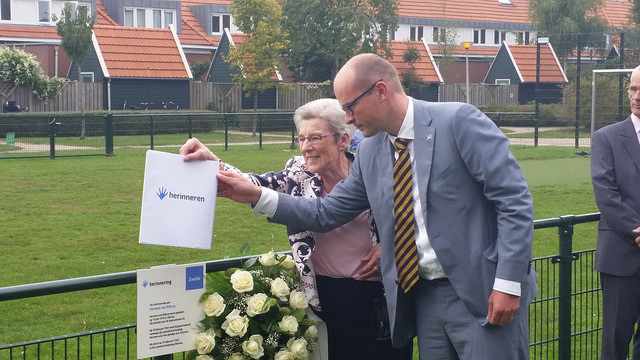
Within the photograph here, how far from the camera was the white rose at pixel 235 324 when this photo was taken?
3709 mm

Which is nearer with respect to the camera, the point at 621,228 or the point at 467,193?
the point at 467,193

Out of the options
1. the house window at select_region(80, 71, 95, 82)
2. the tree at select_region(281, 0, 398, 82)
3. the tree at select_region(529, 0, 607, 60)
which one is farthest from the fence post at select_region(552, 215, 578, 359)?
the tree at select_region(529, 0, 607, 60)

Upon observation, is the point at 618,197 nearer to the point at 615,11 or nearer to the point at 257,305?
the point at 257,305

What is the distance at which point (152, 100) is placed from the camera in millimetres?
49219

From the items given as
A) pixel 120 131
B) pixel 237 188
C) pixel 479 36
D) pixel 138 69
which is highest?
pixel 479 36

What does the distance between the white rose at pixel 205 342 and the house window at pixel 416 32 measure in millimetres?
75112

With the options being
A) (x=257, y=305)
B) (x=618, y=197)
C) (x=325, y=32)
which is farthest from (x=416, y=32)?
(x=257, y=305)

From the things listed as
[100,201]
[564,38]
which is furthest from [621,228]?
[564,38]

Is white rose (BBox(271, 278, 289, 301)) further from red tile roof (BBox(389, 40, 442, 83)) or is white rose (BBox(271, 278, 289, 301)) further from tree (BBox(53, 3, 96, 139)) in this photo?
red tile roof (BBox(389, 40, 442, 83))

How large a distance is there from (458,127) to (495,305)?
0.71 meters

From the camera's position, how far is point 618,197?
5.59 metres

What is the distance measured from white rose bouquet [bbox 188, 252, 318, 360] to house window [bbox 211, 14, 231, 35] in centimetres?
6550

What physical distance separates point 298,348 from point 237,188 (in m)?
0.71

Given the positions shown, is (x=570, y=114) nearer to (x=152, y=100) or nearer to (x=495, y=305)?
(x=152, y=100)
